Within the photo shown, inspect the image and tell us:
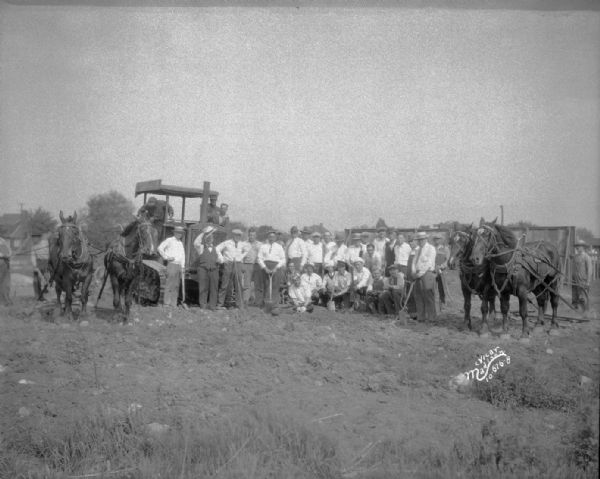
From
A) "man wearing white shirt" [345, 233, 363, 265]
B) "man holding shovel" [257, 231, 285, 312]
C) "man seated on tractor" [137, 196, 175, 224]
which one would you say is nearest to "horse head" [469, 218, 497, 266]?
"man wearing white shirt" [345, 233, 363, 265]

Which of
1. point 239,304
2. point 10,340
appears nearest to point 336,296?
point 239,304

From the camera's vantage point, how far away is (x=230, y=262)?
12625 millimetres

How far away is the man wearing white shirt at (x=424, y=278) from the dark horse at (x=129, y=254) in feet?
18.2

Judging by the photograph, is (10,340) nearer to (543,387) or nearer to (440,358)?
(440,358)

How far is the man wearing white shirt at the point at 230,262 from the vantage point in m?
12.6

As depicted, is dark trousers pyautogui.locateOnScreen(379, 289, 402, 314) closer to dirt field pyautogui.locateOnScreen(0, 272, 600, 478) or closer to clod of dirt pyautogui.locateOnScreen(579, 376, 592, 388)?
dirt field pyautogui.locateOnScreen(0, 272, 600, 478)

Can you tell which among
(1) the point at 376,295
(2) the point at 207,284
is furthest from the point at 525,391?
(2) the point at 207,284

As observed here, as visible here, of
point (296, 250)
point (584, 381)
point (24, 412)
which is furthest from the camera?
point (296, 250)

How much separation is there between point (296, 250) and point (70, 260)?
18.5ft

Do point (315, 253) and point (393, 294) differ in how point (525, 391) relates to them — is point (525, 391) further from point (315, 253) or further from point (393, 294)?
point (315, 253)

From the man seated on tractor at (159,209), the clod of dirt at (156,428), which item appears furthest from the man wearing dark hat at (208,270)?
the clod of dirt at (156,428)

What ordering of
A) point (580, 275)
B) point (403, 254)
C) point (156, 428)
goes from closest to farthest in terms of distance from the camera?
point (156, 428) → point (580, 275) → point (403, 254)

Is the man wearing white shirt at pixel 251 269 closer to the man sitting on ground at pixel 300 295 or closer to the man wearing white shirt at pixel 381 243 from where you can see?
the man sitting on ground at pixel 300 295

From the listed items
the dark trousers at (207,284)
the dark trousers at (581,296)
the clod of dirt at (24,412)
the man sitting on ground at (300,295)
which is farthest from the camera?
the man sitting on ground at (300,295)
